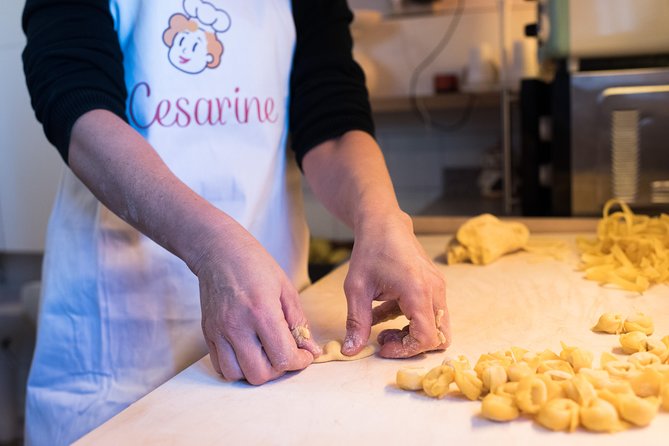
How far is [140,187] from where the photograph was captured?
799mm

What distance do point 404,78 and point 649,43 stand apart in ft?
3.15

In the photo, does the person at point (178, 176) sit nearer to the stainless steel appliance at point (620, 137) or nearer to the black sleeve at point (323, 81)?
the black sleeve at point (323, 81)

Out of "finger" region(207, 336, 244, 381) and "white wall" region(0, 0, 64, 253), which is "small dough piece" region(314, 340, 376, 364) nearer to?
"finger" region(207, 336, 244, 381)

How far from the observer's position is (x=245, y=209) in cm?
105

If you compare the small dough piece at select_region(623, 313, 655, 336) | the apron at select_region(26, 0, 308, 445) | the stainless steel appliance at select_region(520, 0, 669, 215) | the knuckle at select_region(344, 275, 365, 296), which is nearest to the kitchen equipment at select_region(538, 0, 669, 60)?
the stainless steel appliance at select_region(520, 0, 669, 215)

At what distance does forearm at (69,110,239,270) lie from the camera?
0.76 m

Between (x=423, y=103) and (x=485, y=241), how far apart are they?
1.09 metres

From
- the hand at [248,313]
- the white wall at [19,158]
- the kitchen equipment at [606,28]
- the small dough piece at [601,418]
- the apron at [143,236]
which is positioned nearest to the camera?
the small dough piece at [601,418]

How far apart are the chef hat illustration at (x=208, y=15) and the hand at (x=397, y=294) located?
0.41 meters

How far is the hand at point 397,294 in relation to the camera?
0.76 meters

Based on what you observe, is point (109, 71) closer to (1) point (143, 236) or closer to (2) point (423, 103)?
(1) point (143, 236)

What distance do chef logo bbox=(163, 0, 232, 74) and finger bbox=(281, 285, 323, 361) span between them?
0.42m

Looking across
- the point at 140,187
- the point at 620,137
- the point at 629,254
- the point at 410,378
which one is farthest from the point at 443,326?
the point at 620,137

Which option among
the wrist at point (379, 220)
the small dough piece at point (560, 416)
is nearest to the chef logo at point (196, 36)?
the wrist at point (379, 220)
